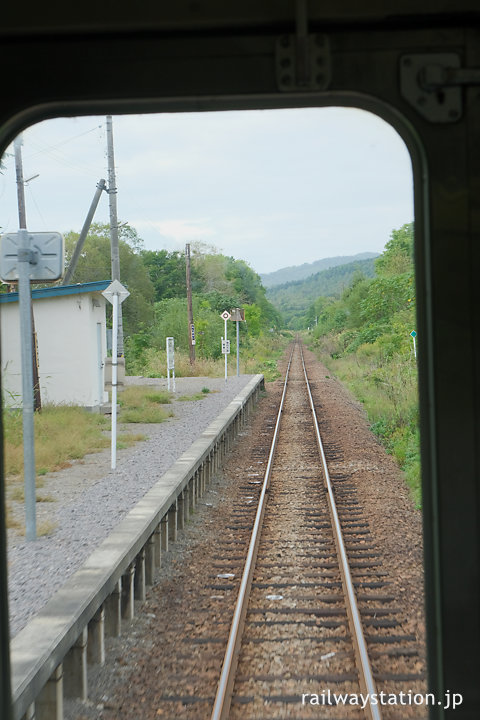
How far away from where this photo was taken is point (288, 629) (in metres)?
4.36

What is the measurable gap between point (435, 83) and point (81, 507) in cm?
618

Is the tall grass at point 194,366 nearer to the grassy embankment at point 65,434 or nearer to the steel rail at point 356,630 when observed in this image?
the grassy embankment at point 65,434

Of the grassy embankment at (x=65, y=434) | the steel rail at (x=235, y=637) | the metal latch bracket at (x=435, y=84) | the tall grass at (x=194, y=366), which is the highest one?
Answer: the metal latch bracket at (x=435, y=84)

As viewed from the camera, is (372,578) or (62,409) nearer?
(372,578)

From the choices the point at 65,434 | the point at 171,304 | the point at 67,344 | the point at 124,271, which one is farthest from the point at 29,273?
the point at 124,271

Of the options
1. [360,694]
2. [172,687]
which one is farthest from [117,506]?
[360,694]

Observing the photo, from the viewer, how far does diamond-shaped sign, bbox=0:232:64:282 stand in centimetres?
575

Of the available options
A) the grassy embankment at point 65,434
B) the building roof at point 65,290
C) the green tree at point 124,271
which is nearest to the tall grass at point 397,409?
the grassy embankment at point 65,434

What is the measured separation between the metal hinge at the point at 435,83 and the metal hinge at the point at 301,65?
0.68 feet

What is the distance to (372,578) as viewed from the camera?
5.27m

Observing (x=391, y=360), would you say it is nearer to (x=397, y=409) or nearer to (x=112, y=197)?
(x=397, y=409)

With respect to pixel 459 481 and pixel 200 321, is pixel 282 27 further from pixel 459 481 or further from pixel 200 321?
pixel 200 321

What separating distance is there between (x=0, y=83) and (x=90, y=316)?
41.1 ft

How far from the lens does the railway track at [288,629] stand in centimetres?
351
